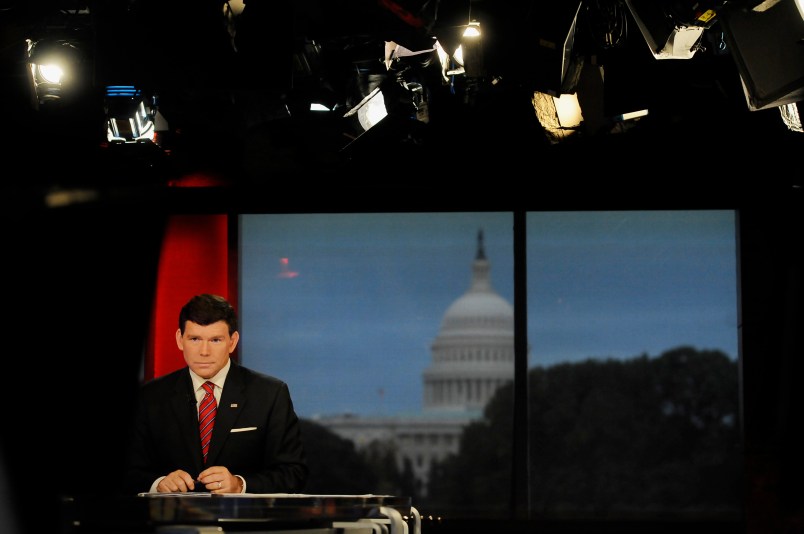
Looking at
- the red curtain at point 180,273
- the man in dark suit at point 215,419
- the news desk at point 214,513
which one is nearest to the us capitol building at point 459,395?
the red curtain at point 180,273

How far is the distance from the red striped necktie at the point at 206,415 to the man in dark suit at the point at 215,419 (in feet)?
0.05

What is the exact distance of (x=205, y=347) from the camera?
399 centimetres

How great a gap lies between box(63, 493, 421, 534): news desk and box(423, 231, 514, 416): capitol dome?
4.24 metres

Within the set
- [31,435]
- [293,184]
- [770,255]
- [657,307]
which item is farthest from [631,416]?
[31,435]

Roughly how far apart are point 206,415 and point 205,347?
0.79ft

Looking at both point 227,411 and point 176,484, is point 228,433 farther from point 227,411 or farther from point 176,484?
point 176,484

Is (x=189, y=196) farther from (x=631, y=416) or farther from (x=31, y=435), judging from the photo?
(x=31, y=435)

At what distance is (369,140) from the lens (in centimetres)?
607

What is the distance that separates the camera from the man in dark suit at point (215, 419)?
392cm

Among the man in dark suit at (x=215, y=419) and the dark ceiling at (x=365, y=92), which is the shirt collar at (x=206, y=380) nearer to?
the man in dark suit at (x=215, y=419)

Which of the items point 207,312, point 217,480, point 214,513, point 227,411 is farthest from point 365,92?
point 214,513

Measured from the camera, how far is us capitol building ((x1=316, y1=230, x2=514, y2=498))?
22.2 ft

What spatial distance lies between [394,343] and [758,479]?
2239 millimetres

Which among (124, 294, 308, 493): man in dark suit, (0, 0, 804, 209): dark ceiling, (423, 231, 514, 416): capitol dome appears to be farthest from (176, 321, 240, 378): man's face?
(423, 231, 514, 416): capitol dome
